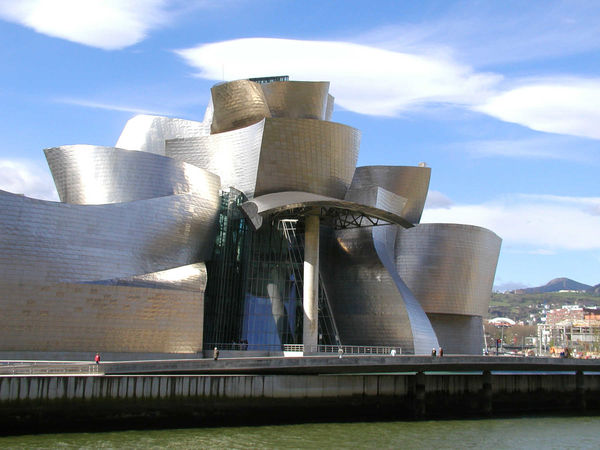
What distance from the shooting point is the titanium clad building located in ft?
103

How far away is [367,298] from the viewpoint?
42.4m

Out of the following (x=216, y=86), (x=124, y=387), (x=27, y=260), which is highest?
(x=216, y=86)

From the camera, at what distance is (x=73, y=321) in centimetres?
3133

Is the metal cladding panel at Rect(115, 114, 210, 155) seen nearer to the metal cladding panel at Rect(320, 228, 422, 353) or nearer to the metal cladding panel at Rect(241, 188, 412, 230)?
the metal cladding panel at Rect(241, 188, 412, 230)

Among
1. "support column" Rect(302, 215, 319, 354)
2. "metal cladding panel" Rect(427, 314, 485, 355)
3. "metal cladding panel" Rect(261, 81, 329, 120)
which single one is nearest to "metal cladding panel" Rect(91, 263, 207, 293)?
"support column" Rect(302, 215, 319, 354)

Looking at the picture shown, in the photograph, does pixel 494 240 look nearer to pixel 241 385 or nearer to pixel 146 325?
pixel 146 325

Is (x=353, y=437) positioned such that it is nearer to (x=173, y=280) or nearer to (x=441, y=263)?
(x=173, y=280)

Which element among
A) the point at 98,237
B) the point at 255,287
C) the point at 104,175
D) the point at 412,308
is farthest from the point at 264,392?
the point at 412,308

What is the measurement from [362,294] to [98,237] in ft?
Result: 55.2

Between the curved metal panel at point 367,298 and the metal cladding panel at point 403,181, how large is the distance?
5.45 metres

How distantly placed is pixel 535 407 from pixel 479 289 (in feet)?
66.2

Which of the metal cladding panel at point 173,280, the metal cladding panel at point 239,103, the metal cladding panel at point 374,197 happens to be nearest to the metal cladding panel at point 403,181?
the metal cladding panel at point 374,197

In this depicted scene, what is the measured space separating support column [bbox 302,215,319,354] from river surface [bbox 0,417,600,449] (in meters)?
12.4

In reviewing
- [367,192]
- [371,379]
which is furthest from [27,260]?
[367,192]
